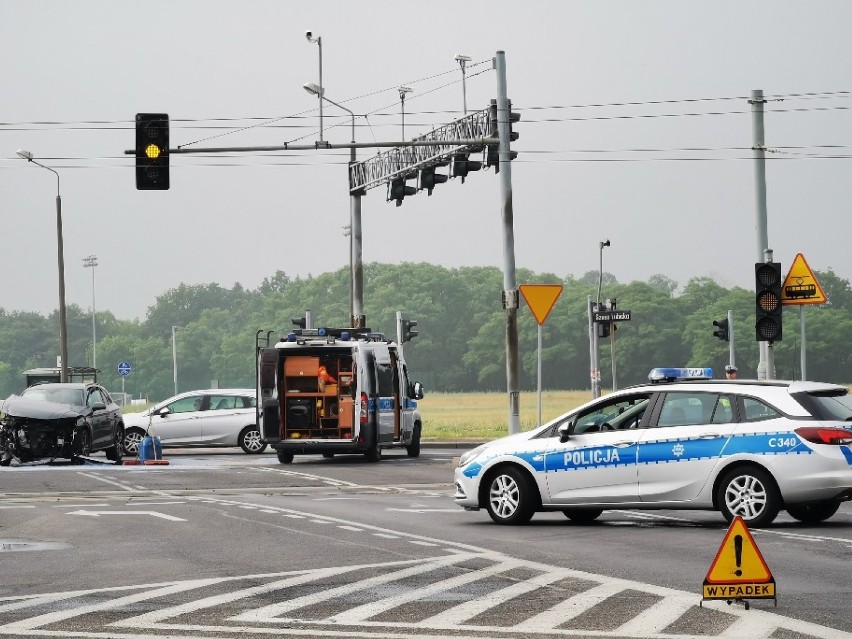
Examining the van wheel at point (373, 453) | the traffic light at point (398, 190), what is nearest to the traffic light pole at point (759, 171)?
the van wheel at point (373, 453)

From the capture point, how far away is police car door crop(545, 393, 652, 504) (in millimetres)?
17516

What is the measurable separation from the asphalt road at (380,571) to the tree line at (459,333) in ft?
358

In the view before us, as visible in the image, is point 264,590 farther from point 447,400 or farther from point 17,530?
point 447,400

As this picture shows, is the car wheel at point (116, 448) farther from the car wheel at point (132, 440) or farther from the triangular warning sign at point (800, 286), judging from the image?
the triangular warning sign at point (800, 286)

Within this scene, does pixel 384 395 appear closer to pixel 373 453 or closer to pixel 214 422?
pixel 373 453

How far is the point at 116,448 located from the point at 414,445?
240 inches

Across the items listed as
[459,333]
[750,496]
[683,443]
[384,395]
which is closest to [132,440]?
[384,395]

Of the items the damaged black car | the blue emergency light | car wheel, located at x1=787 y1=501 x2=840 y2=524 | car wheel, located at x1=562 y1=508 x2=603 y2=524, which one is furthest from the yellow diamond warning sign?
the damaged black car

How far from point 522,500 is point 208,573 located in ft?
17.2

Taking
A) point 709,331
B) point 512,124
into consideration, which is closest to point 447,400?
point 709,331

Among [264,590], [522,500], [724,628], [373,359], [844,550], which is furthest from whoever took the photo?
[373,359]

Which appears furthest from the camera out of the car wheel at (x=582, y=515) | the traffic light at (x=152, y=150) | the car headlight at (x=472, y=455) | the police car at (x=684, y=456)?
the traffic light at (x=152, y=150)

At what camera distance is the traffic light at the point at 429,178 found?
38.0 metres

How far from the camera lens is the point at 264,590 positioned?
39.6 ft
